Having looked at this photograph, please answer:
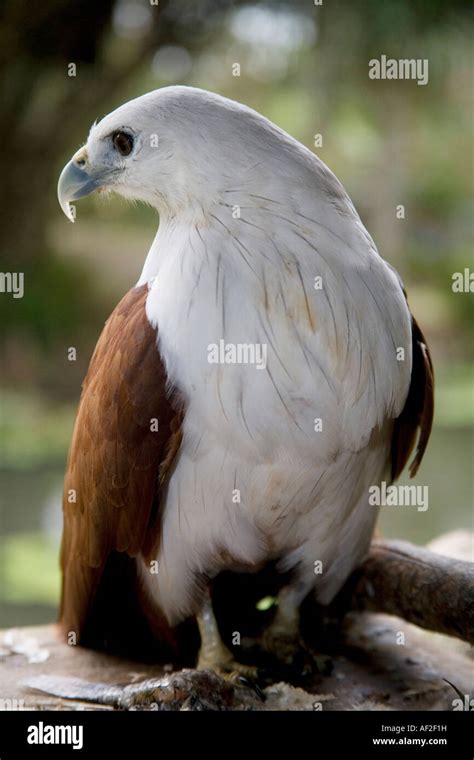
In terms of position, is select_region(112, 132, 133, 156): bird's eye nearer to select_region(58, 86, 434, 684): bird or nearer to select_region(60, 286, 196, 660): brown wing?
select_region(58, 86, 434, 684): bird

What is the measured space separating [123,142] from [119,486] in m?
0.75

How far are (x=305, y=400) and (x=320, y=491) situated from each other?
264 millimetres

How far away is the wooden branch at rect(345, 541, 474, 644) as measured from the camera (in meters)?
2.26

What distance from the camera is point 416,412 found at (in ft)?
7.52

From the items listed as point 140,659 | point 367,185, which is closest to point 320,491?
point 140,659

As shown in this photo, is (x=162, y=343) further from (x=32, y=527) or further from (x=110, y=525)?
(x=32, y=527)

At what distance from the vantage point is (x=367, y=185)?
273 inches

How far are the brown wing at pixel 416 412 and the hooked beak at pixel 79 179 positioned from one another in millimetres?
823

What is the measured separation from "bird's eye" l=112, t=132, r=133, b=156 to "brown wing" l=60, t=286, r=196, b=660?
311 millimetres
